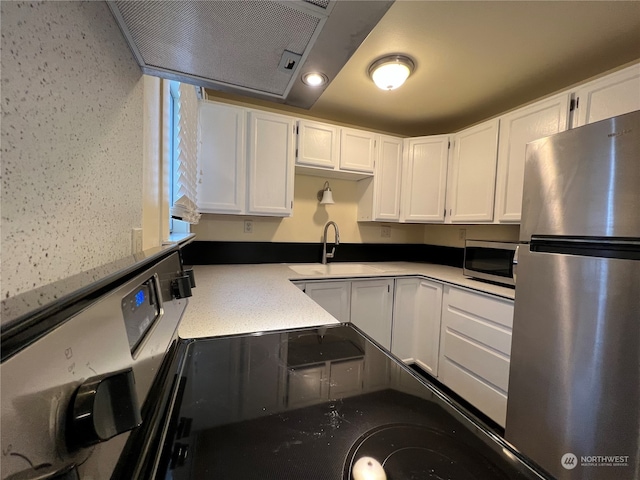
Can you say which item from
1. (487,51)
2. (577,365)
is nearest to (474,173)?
(487,51)

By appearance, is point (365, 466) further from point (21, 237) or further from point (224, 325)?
point (224, 325)

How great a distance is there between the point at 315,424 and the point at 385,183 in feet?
7.34

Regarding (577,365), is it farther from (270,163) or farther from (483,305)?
(270,163)

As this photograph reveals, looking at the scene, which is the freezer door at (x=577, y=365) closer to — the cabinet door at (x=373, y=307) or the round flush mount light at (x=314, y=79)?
the cabinet door at (x=373, y=307)

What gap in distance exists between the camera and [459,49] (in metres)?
1.50

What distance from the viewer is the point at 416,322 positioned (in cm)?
214

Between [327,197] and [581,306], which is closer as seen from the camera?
[581,306]

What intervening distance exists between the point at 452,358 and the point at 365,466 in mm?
1832

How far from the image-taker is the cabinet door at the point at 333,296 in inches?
72.1

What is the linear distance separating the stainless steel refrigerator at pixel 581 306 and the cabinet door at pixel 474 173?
74 cm

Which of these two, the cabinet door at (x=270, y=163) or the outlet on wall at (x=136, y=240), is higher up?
the cabinet door at (x=270, y=163)

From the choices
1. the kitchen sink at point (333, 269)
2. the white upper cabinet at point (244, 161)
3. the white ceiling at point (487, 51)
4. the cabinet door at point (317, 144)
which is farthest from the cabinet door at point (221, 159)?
the kitchen sink at point (333, 269)

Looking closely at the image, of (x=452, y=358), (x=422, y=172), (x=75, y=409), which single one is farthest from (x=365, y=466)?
(x=422, y=172)

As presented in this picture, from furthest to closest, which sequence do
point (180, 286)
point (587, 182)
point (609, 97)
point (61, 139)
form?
point (609, 97)
point (587, 182)
point (180, 286)
point (61, 139)
